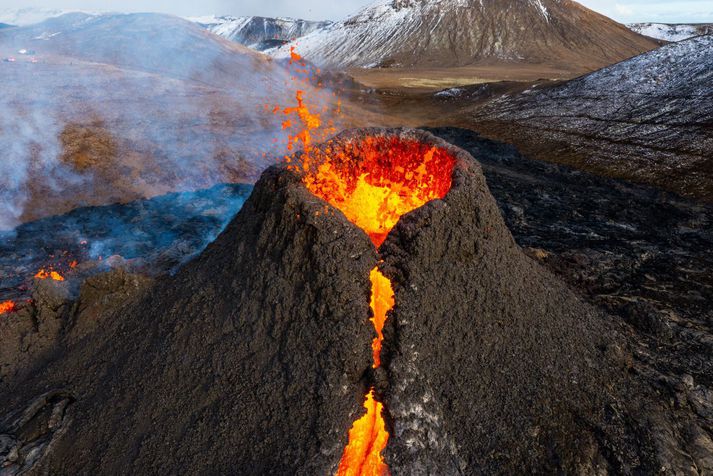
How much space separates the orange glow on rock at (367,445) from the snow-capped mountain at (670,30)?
109m

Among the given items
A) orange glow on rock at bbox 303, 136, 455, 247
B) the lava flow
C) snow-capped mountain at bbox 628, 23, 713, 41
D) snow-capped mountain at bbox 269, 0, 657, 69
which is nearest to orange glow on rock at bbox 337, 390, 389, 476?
the lava flow

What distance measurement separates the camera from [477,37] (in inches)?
3073

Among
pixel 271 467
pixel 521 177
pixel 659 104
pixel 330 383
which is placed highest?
pixel 659 104

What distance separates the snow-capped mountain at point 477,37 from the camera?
73.3 m

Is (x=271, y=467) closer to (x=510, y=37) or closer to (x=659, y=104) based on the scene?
(x=659, y=104)

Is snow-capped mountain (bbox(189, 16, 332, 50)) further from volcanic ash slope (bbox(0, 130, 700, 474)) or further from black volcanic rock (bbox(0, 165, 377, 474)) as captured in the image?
volcanic ash slope (bbox(0, 130, 700, 474))

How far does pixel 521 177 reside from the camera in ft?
56.5

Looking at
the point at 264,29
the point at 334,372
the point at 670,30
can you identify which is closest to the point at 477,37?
the point at 670,30

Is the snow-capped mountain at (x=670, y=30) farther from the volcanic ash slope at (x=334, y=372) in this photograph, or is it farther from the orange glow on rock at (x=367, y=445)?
the orange glow on rock at (x=367, y=445)

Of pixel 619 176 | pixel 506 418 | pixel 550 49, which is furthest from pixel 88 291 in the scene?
pixel 550 49

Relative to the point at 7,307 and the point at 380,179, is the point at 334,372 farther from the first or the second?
the point at 7,307

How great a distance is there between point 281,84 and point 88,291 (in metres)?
29.8

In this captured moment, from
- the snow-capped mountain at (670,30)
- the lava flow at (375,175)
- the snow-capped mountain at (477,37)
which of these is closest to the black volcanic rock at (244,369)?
the lava flow at (375,175)

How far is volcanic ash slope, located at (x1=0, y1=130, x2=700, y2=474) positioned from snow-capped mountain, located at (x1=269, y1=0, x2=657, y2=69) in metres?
73.5
